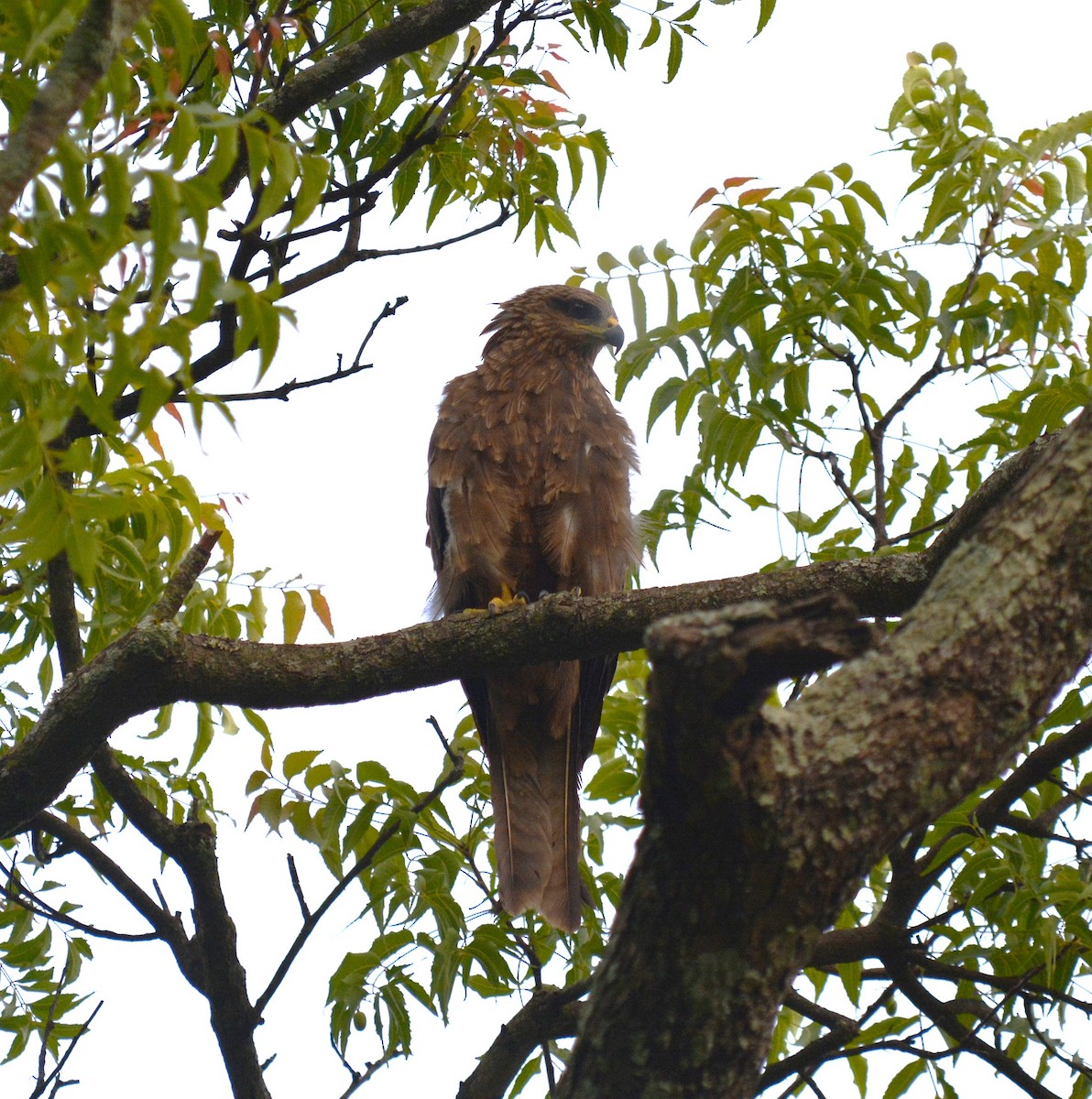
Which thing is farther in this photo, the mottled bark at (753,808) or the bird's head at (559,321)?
the bird's head at (559,321)

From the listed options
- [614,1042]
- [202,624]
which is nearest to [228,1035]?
[202,624]

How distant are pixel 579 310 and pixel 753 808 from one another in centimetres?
425

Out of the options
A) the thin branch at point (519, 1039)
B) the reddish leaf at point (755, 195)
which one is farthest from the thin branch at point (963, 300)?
the thin branch at point (519, 1039)

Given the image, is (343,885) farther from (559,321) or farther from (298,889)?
(559,321)

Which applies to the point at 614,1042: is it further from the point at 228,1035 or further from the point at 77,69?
the point at 228,1035

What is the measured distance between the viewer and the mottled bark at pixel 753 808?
145 centimetres

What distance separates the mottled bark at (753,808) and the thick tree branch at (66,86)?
3.27 feet

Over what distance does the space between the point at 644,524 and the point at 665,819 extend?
8.62 ft

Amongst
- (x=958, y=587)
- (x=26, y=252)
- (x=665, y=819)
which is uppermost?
(x=26, y=252)

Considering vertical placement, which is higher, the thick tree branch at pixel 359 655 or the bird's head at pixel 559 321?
the bird's head at pixel 559 321

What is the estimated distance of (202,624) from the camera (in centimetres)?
349

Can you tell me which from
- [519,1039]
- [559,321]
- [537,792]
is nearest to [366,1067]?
[519,1039]

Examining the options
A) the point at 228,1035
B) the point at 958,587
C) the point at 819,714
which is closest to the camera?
the point at 819,714

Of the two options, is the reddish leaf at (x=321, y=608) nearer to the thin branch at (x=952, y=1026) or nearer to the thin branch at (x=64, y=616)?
the thin branch at (x=64, y=616)
